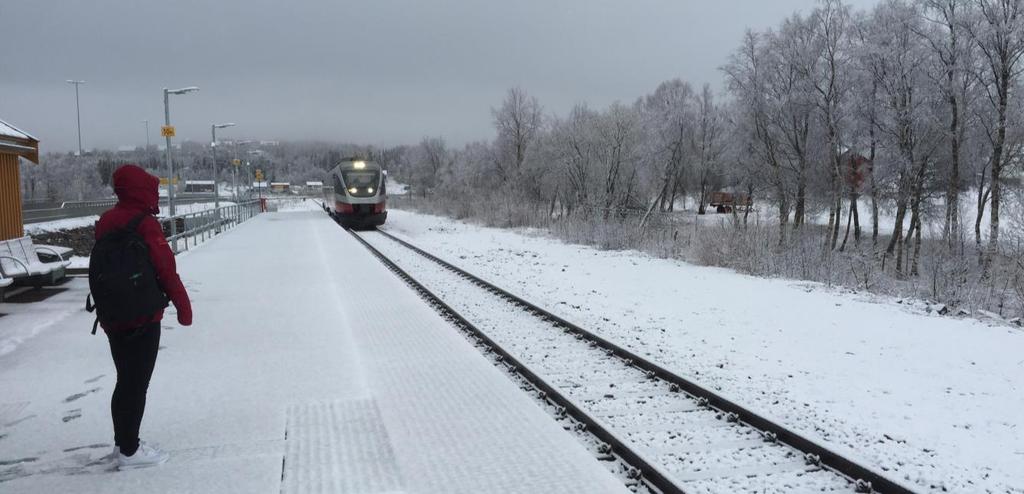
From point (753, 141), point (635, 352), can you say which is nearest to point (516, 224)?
point (753, 141)

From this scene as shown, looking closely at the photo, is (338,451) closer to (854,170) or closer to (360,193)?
(360,193)

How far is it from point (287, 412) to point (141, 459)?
1236 mm

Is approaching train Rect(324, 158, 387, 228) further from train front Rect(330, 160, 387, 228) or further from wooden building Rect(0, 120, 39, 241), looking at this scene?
wooden building Rect(0, 120, 39, 241)

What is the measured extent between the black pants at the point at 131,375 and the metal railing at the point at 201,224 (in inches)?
396

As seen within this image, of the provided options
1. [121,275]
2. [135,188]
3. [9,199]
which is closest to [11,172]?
[9,199]

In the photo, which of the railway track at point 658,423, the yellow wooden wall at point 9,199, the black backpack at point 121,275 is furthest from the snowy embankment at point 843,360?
the yellow wooden wall at point 9,199

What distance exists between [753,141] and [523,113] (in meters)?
26.8

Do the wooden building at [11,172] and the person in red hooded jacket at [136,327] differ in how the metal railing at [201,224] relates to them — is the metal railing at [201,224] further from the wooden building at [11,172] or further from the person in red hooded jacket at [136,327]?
the person in red hooded jacket at [136,327]

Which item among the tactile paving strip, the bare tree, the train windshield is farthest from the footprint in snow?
the bare tree

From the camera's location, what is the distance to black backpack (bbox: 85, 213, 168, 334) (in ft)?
12.6

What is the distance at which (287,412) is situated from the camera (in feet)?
17.3

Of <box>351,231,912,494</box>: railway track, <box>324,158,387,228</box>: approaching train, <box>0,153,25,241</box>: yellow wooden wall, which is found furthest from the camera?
<box>324,158,387,228</box>: approaching train

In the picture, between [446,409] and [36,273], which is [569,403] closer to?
[446,409]

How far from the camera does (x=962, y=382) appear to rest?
6.51 m
